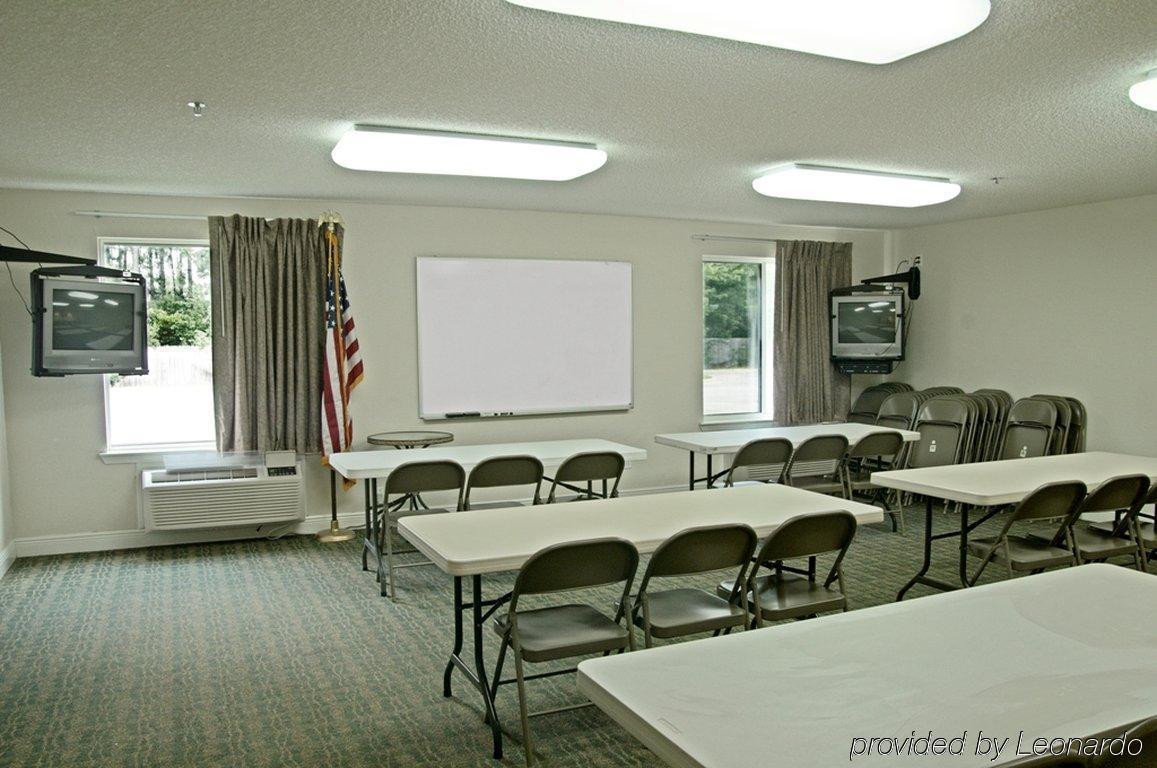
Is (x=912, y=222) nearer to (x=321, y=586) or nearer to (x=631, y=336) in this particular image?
(x=631, y=336)

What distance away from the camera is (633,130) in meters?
4.31

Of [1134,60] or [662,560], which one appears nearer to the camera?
[662,560]

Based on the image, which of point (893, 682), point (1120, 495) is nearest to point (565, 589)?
point (893, 682)

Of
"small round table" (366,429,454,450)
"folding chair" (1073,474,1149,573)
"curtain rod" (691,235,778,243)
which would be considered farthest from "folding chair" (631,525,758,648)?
"curtain rod" (691,235,778,243)

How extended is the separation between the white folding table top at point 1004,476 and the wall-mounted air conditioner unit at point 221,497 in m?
4.02

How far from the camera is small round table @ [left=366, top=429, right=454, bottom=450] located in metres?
6.07

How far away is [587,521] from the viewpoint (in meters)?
3.57

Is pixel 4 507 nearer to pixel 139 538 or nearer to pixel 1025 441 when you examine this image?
pixel 139 538

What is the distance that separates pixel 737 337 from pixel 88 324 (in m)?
5.40

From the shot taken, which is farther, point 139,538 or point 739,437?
point 739,437

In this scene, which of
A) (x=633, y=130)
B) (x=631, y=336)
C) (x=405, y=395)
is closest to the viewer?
(x=633, y=130)

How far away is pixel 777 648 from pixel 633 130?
301 centimetres

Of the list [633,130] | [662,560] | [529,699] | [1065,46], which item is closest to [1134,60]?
[1065,46]

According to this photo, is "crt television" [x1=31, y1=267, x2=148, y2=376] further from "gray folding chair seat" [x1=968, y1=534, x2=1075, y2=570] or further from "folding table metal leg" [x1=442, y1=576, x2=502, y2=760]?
"gray folding chair seat" [x1=968, y1=534, x2=1075, y2=570]
